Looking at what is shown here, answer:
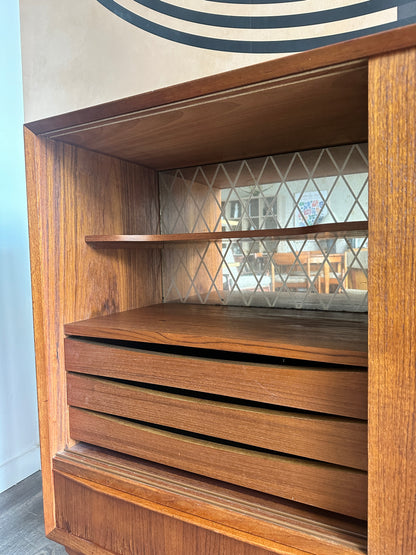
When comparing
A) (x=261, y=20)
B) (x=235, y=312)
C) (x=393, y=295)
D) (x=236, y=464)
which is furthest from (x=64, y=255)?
(x=261, y=20)

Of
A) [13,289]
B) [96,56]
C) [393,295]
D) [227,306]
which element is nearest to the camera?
[393,295]

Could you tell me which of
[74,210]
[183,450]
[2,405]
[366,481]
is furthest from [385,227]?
[2,405]

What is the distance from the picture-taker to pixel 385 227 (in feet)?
Answer: 1.65

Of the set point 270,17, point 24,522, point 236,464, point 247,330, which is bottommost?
point 24,522

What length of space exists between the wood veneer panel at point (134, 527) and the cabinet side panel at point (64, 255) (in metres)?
0.07

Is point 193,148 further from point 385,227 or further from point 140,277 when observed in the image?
point 385,227

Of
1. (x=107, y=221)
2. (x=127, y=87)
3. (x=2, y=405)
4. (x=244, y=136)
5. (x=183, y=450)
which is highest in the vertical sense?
(x=127, y=87)

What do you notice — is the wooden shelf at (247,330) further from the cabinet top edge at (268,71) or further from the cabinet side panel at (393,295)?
the cabinet top edge at (268,71)

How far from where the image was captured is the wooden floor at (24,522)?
1044 millimetres

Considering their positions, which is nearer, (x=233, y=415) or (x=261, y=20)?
(x=233, y=415)

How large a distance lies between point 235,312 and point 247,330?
253 mm

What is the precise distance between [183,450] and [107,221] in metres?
0.65

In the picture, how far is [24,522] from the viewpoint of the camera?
3.77 ft

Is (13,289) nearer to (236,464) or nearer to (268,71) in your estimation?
(236,464)
